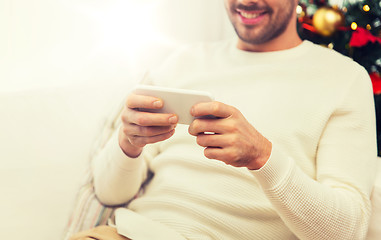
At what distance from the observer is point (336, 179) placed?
0.85 meters

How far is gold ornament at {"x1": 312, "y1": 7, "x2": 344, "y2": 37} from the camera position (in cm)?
121

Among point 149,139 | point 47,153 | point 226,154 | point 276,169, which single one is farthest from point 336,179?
point 47,153

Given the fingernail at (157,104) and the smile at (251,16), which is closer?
the fingernail at (157,104)

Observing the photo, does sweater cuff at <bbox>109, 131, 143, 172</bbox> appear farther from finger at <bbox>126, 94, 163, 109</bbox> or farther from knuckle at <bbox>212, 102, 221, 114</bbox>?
knuckle at <bbox>212, 102, 221, 114</bbox>

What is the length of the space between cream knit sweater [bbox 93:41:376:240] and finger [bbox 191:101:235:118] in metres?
0.14

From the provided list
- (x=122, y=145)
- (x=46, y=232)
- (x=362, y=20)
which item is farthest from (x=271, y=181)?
(x=362, y=20)

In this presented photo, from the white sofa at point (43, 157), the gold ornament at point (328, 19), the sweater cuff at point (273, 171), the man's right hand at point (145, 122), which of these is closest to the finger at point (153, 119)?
the man's right hand at point (145, 122)

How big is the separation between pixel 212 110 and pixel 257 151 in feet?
0.42

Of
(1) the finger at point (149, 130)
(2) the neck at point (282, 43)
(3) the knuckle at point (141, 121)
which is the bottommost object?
(1) the finger at point (149, 130)

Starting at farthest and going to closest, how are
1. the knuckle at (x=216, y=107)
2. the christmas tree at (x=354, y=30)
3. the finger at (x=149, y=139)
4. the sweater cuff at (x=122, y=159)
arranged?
the christmas tree at (x=354, y=30)
the sweater cuff at (x=122, y=159)
the finger at (x=149, y=139)
the knuckle at (x=216, y=107)

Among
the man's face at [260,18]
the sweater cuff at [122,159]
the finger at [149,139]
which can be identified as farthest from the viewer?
the man's face at [260,18]

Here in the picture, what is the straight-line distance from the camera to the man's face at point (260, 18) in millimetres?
1049

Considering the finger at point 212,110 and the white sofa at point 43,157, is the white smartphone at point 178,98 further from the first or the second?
the white sofa at point 43,157

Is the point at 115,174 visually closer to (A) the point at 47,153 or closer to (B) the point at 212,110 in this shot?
(A) the point at 47,153
